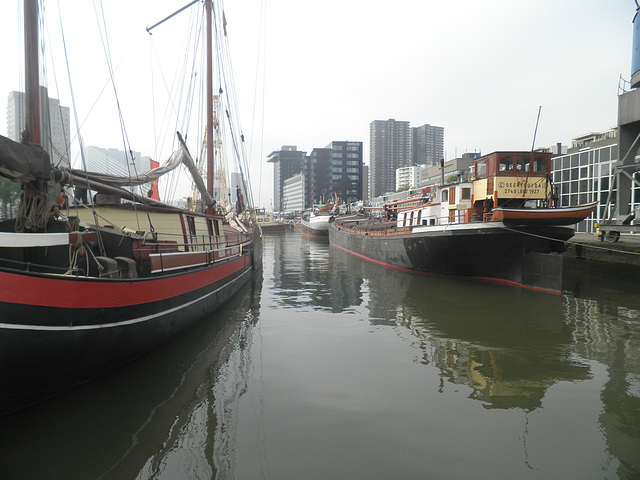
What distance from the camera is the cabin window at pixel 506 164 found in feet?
54.1

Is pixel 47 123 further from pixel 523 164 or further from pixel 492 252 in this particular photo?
pixel 523 164

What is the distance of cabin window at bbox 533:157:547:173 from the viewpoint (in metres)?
16.5

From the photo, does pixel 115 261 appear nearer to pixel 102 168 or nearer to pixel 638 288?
pixel 102 168

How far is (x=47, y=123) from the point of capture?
23.8 feet

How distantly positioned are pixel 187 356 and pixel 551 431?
6785 millimetres

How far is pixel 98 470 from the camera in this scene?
14.5 feet

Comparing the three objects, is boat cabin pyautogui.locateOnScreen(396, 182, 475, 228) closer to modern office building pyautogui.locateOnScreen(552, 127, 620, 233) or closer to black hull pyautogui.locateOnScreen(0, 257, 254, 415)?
black hull pyautogui.locateOnScreen(0, 257, 254, 415)

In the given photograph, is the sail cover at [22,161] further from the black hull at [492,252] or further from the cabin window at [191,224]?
the black hull at [492,252]

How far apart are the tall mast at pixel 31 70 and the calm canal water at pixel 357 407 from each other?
4454mm

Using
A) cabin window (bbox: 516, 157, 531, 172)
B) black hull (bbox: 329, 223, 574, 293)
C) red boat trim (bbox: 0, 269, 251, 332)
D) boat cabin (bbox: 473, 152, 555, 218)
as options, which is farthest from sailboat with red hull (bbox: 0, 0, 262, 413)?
cabin window (bbox: 516, 157, 531, 172)

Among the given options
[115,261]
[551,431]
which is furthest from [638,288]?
[115,261]

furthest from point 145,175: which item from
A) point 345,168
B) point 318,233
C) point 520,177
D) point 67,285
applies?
point 345,168

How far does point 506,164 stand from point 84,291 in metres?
16.6

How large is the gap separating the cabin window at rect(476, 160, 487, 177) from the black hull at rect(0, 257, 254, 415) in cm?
1461
